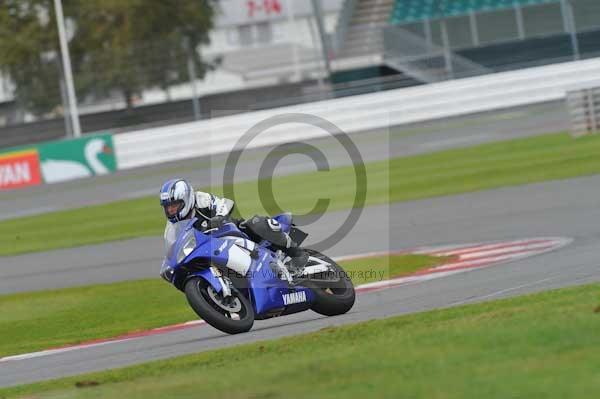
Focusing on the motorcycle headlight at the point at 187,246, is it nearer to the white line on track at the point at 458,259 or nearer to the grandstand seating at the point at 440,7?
the white line on track at the point at 458,259

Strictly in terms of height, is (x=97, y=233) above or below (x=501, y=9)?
below

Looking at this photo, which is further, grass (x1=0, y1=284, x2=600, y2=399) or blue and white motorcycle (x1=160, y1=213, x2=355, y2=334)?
blue and white motorcycle (x1=160, y1=213, x2=355, y2=334)

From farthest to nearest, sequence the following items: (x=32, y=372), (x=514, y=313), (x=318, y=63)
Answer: (x=318, y=63), (x=32, y=372), (x=514, y=313)

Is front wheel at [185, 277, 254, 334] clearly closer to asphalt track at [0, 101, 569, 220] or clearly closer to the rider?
the rider

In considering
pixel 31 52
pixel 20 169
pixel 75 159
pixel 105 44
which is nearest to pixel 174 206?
pixel 75 159

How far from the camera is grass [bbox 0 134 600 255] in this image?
21.1 meters

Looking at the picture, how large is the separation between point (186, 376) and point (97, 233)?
15036 mm

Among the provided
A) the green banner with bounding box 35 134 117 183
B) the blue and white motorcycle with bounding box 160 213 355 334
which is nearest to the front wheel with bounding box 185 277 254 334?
the blue and white motorcycle with bounding box 160 213 355 334

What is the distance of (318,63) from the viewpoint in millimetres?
38406

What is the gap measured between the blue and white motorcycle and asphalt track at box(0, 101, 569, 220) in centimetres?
1614

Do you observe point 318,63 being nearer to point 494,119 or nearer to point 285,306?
point 494,119

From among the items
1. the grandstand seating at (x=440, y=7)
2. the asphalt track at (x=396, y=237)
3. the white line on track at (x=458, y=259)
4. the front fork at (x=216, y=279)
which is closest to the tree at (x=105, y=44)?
the asphalt track at (x=396, y=237)

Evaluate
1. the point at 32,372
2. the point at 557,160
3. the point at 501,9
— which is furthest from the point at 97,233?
the point at 501,9

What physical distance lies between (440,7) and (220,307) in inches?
1155
